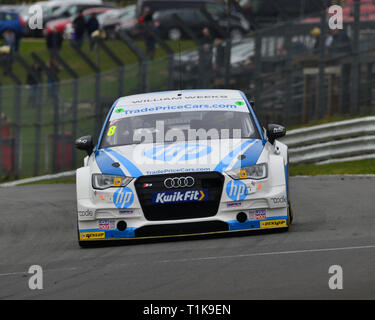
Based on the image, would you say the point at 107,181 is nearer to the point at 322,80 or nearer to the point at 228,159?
the point at 228,159

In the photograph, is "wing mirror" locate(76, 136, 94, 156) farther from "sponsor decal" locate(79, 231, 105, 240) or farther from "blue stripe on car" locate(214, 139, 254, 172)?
"blue stripe on car" locate(214, 139, 254, 172)

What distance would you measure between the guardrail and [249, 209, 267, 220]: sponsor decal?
9022 millimetres

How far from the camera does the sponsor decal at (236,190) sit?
33.5 feet

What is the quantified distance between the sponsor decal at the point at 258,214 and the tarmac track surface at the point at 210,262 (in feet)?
0.70

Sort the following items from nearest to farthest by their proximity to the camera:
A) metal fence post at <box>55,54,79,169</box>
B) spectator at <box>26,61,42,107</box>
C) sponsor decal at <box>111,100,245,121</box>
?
sponsor decal at <box>111,100,245,121</box> < metal fence post at <box>55,54,79,169</box> < spectator at <box>26,61,42,107</box>

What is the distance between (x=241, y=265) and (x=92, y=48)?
53.1 ft

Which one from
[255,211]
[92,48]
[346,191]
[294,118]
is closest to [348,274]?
[255,211]

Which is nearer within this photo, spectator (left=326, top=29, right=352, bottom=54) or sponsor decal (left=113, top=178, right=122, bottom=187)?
sponsor decal (left=113, top=178, right=122, bottom=187)

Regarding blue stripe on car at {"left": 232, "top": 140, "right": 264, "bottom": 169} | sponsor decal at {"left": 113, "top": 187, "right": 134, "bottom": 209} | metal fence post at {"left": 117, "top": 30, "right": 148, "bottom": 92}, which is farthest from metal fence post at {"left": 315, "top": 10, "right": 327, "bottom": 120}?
sponsor decal at {"left": 113, "top": 187, "right": 134, "bottom": 209}

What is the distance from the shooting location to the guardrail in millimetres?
19203

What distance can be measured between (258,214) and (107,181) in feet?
5.08

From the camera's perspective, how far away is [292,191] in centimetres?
1494

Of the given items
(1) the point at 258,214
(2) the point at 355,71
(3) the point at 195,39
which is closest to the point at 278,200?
(1) the point at 258,214

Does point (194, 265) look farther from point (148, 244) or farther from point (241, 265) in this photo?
point (148, 244)
